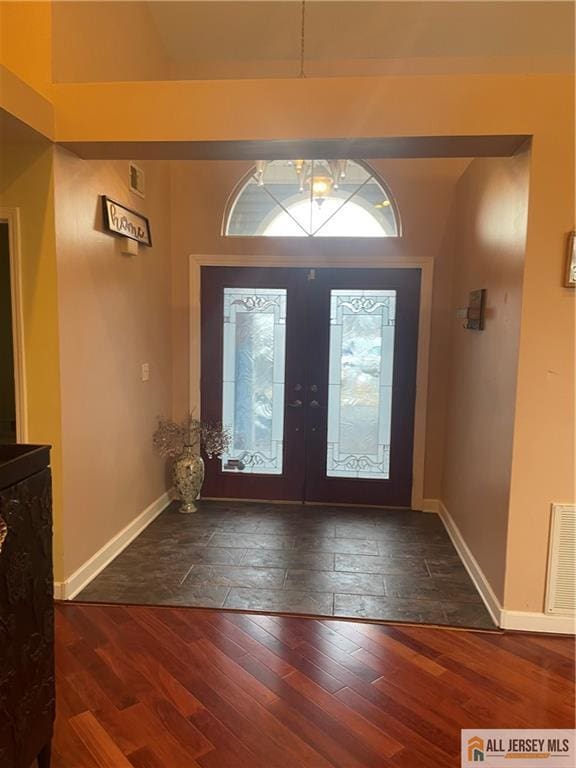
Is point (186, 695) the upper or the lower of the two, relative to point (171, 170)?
lower

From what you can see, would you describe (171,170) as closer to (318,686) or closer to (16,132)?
(16,132)

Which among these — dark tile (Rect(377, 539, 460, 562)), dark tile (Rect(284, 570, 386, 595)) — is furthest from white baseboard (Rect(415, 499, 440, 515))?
dark tile (Rect(284, 570, 386, 595))

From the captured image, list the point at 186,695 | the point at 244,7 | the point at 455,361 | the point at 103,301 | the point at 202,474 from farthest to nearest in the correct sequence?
1. the point at 202,474
2. the point at 455,361
3. the point at 244,7
4. the point at 103,301
5. the point at 186,695

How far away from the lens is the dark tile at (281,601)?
2643mm

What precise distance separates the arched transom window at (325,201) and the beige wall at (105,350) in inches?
33.9

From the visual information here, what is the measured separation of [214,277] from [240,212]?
586 mm

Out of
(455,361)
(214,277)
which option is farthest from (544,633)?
(214,277)

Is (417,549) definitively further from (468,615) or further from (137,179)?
(137,179)

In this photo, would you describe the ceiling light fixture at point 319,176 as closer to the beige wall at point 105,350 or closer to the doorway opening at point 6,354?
the beige wall at point 105,350

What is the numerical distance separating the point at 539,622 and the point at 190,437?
2.80 metres

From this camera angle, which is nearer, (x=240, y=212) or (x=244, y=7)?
(x=244, y=7)

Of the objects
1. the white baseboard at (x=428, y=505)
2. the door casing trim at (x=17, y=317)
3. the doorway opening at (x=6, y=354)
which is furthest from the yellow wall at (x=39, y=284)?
the white baseboard at (x=428, y=505)

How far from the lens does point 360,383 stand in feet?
13.9

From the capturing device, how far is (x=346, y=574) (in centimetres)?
306
